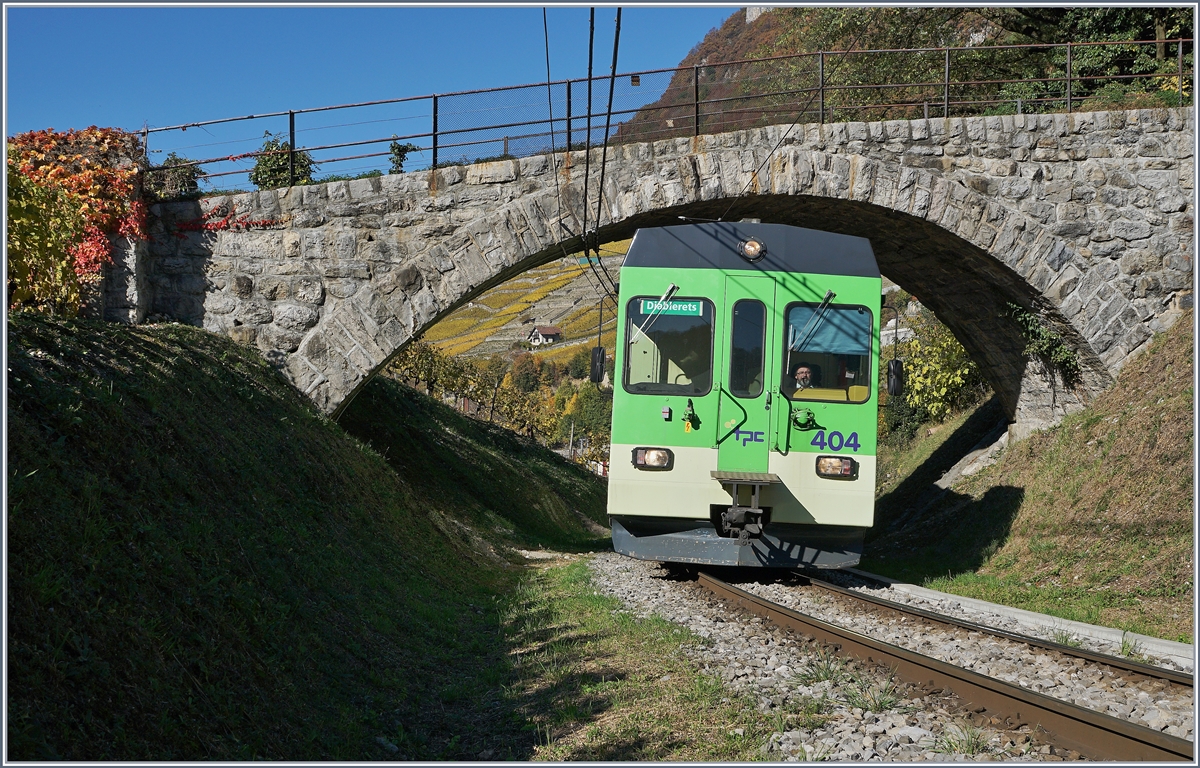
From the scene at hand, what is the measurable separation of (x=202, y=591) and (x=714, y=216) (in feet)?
36.3

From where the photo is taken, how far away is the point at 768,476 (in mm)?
9203

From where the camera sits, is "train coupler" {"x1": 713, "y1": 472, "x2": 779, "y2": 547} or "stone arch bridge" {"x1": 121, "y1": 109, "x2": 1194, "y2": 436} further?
"stone arch bridge" {"x1": 121, "y1": 109, "x2": 1194, "y2": 436}

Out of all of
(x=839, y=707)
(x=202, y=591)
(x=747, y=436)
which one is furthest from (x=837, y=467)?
(x=202, y=591)

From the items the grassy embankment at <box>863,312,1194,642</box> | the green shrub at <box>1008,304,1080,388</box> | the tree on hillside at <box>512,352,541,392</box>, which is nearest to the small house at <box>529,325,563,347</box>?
the tree on hillside at <box>512,352,541,392</box>

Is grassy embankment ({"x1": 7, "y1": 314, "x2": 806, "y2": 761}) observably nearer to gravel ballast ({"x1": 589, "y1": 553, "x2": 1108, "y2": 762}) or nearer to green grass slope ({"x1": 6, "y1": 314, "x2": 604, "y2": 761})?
green grass slope ({"x1": 6, "y1": 314, "x2": 604, "y2": 761})

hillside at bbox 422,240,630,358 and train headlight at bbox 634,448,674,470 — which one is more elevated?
hillside at bbox 422,240,630,358

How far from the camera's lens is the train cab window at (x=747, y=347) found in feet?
31.3

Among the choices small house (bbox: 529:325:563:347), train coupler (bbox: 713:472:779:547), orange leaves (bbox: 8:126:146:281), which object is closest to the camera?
train coupler (bbox: 713:472:779:547)

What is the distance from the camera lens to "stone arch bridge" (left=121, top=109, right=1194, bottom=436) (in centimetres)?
1273

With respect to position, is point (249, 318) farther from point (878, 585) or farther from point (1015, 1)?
point (1015, 1)

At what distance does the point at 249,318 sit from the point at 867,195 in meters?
9.20

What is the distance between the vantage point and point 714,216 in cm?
1448

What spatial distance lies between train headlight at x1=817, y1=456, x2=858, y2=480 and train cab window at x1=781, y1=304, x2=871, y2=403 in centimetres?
61

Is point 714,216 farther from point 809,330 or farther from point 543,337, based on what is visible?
point 543,337
